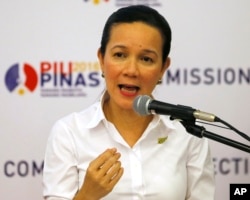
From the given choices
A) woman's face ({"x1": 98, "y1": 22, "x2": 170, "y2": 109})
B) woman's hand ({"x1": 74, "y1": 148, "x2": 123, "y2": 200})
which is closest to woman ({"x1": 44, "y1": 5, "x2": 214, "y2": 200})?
woman's face ({"x1": 98, "y1": 22, "x2": 170, "y2": 109})

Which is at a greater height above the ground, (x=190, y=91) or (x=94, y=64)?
(x=94, y=64)

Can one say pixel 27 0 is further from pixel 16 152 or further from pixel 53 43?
pixel 16 152

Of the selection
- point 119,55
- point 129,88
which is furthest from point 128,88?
point 119,55

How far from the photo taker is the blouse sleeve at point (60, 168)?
1.33 metres

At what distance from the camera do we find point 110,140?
4.61 ft

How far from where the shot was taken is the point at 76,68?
1.68 m

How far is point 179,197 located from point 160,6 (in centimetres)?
75

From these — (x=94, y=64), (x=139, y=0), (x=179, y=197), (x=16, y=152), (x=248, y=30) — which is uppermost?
(x=139, y=0)

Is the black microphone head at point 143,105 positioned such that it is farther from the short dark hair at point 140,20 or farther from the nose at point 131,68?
the short dark hair at point 140,20

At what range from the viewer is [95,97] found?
1703 mm

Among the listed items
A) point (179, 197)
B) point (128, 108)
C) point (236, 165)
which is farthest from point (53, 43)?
point (236, 165)

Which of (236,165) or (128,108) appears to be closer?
(128,108)

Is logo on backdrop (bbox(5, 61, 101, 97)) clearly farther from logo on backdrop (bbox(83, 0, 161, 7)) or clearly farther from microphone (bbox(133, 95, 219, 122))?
microphone (bbox(133, 95, 219, 122))

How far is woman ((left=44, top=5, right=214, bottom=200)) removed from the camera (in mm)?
1325
